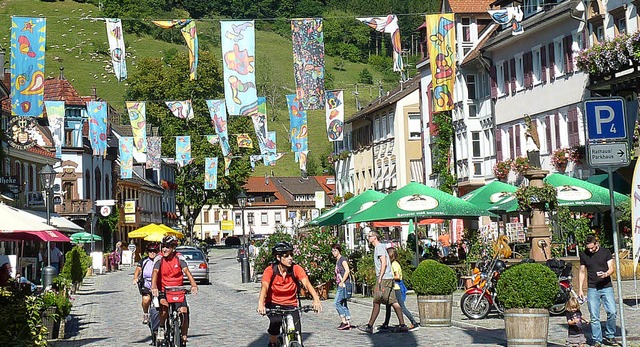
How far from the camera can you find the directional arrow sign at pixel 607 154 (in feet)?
44.9

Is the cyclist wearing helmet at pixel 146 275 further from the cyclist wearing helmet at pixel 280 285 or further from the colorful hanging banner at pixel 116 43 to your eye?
the colorful hanging banner at pixel 116 43

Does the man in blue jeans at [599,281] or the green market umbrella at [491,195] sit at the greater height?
the green market umbrella at [491,195]

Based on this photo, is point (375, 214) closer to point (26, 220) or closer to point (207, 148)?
point (26, 220)

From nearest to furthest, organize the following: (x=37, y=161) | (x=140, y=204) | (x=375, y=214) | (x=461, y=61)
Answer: (x=375, y=214) < (x=461, y=61) < (x=37, y=161) < (x=140, y=204)

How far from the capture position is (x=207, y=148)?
285 feet

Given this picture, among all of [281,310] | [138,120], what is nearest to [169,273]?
[281,310]

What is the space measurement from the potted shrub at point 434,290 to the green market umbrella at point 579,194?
8983 millimetres

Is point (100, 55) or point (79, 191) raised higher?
point (100, 55)

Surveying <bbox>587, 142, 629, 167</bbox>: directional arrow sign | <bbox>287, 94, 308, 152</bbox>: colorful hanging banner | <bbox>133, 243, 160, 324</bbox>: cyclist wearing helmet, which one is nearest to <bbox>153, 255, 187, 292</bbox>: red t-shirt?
<bbox>133, 243, 160, 324</bbox>: cyclist wearing helmet

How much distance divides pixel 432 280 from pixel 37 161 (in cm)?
4659

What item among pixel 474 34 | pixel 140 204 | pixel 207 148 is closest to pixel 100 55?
pixel 140 204

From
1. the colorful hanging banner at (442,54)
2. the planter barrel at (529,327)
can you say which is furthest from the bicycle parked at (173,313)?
the colorful hanging banner at (442,54)

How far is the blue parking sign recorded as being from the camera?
45.5 ft

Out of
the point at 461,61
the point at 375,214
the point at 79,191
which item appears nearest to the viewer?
the point at 375,214
